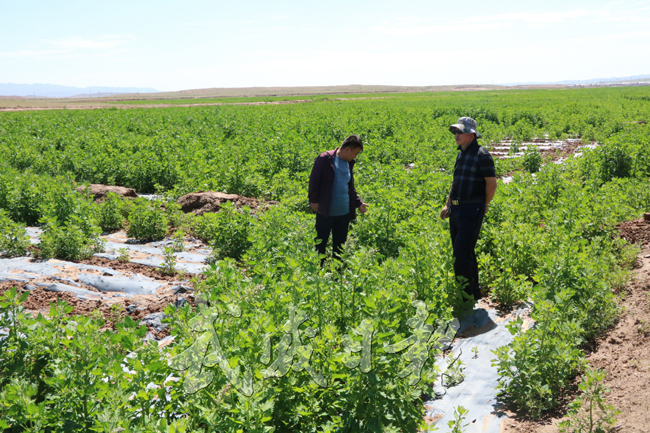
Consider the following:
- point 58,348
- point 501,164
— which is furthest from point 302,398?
point 501,164

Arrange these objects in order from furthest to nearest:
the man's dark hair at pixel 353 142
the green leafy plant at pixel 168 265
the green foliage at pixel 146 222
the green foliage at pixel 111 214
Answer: the green foliage at pixel 111 214 → the green foliage at pixel 146 222 → the green leafy plant at pixel 168 265 → the man's dark hair at pixel 353 142

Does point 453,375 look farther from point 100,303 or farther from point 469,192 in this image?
point 100,303

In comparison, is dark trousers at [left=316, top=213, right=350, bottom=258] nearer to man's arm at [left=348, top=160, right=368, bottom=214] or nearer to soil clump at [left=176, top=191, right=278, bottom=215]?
man's arm at [left=348, top=160, right=368, bottom=214]

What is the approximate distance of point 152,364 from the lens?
2.56 m

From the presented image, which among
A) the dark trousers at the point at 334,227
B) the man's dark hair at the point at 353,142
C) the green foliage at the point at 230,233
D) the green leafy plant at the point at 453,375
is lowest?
the green leafy plant at the point at 453,375

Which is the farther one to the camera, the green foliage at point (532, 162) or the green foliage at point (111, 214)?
the green foliage at point (532, 162)

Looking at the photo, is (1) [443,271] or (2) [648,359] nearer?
(2) [648,359]

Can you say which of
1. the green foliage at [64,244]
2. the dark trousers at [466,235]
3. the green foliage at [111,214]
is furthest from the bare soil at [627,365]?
the green foliage at [111,214]

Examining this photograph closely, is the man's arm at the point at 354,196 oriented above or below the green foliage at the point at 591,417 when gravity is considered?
above

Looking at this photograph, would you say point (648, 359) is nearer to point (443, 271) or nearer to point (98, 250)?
point (443, 271)

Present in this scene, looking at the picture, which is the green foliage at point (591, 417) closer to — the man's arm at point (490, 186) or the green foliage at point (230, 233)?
the man's arm at point (490, 186)

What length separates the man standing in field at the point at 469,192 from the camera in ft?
16.6

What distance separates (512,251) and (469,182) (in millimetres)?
1351

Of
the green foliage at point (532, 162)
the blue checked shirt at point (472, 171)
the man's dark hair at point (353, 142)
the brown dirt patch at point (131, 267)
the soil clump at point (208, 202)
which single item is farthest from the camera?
the green foliage at point (532, 162)
